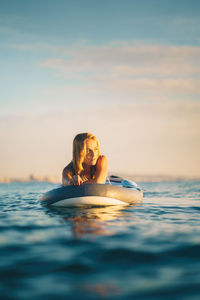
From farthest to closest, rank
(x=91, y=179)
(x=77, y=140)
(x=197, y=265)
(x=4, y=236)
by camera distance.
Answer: (x=91, y=179), (x=77, y=140), (x=4, y=236), (x=197, y=265)

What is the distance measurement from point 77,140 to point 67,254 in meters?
4.00

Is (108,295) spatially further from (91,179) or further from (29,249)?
(91,179)

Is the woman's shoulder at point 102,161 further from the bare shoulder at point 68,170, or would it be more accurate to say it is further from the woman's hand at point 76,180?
the bare shoulder at point 68,170

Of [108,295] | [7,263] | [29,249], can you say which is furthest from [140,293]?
[29,249]

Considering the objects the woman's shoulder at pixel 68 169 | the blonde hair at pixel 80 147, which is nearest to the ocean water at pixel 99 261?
the blonde hair at pixel 80 147

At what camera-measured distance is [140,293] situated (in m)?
2.36

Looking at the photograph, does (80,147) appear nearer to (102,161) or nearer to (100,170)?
(102,161)

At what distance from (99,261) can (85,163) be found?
447 centimetres

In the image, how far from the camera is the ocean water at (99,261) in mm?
2422

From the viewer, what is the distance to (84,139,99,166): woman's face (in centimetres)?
707

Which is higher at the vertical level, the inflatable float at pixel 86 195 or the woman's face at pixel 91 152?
the woman's face at pixel 91 152

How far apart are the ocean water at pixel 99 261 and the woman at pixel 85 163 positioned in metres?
2.16

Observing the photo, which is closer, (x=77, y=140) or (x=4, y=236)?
(x=4, y=236)

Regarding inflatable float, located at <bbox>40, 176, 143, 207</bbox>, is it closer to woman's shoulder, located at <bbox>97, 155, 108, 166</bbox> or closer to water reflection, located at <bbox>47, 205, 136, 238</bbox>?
woman's shoulder, located at <bbox>97, 155, 108, 166</bbox>
